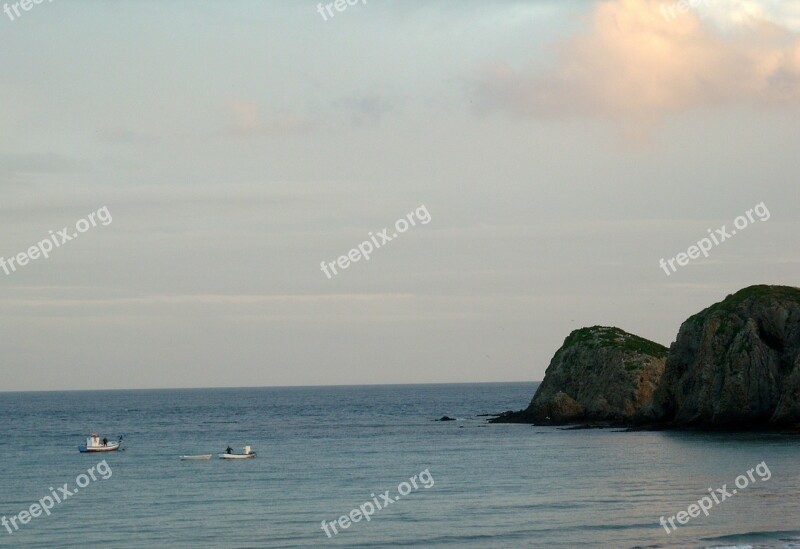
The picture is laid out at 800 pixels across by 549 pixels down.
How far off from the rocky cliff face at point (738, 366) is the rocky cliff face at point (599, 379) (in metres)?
11.3

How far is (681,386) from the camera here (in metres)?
115

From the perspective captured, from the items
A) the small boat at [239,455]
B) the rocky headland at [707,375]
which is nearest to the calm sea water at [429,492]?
the small boat at [239,455]

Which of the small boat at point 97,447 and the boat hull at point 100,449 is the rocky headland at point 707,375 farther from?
the small boat at point 97,447

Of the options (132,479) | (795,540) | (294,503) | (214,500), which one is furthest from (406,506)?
(132,479)

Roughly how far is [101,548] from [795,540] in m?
33.6

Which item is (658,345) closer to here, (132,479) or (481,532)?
(132,479)
